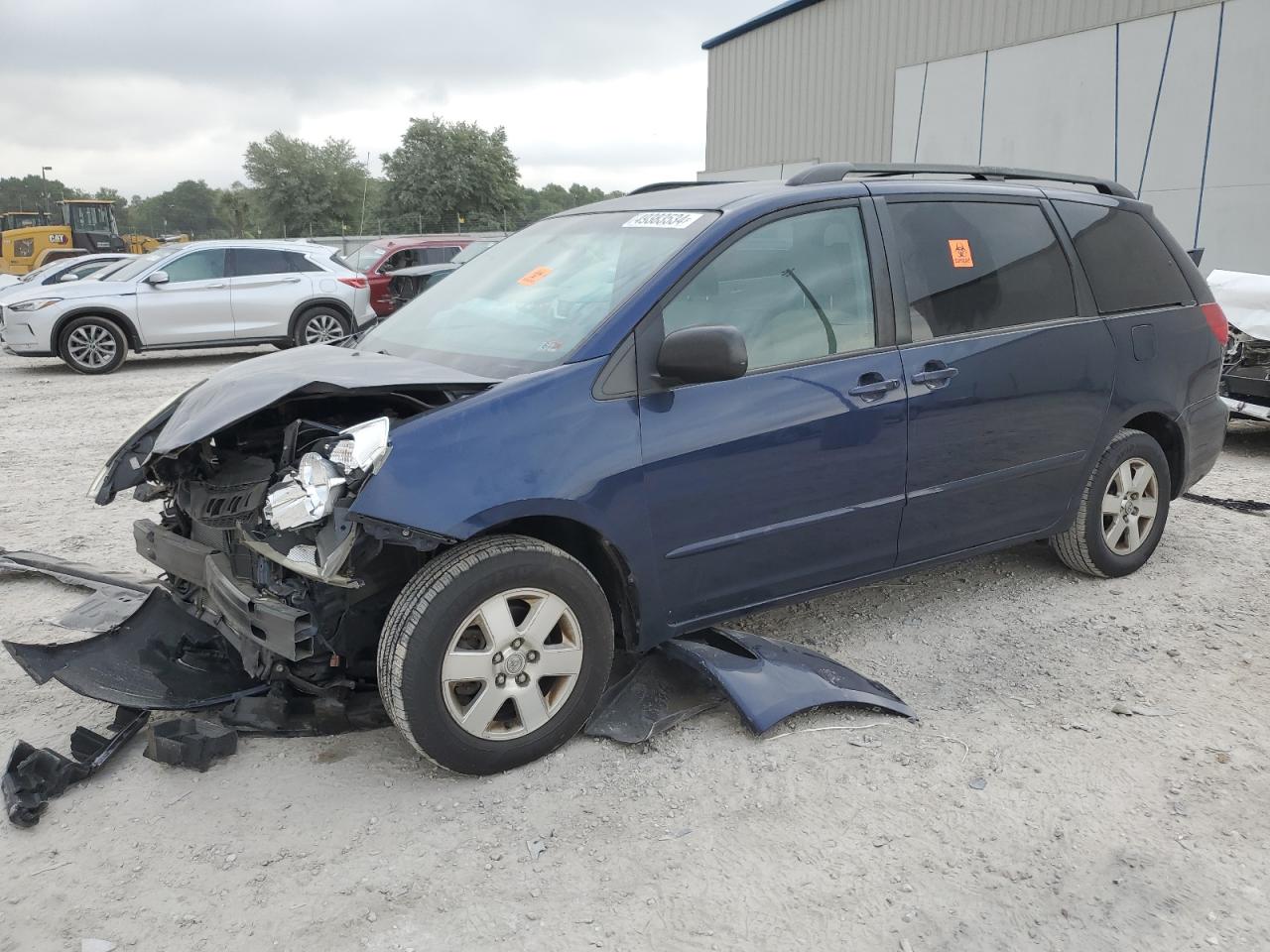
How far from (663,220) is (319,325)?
1139 cm

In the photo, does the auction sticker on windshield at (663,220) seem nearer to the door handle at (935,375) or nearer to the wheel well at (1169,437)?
the door handle at (935,375)

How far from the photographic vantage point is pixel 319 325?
1393 centimetres

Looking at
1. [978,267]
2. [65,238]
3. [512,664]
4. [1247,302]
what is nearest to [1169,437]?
[978,267]

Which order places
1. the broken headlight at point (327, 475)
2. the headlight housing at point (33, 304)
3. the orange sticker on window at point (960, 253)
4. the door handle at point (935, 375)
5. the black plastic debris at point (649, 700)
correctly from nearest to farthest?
the broken headlight at point (327, 475)
the black plastic debris at point (649, 700)
the door handle at point (935, 375)
the orange sticker on window at point (960, 253)
the headlight housing at point (33, 304)

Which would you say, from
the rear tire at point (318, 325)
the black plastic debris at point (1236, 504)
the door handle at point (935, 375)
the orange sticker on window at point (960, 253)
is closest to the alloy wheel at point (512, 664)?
the door handle at point (935, 375)

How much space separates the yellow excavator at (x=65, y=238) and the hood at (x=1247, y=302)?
27.4 m

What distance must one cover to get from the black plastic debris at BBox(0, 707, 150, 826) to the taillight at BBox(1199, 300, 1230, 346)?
4921 mm

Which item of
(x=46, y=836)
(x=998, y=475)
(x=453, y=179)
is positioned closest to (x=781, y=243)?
(x=998, y=475)

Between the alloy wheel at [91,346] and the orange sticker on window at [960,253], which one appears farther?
the alloy wheel at [91,346]

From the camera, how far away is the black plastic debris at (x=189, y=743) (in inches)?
119


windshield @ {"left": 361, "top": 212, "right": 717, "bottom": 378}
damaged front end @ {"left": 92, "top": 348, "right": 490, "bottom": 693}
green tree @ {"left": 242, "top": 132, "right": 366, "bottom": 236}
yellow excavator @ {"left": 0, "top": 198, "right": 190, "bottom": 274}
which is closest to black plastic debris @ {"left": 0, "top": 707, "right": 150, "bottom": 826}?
damaged front end @ {"left": 92, "top": 348, "right": 490, "bottom": 693}

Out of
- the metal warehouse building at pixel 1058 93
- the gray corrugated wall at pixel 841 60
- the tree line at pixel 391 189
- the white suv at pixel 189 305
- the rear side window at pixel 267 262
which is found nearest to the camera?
the metal warehouse building at pixel 1058 93

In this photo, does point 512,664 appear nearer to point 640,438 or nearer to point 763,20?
point 640,438

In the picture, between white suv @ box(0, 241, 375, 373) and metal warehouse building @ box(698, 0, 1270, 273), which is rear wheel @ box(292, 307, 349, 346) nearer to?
white suv @ box(0, 241, 375, 373)
